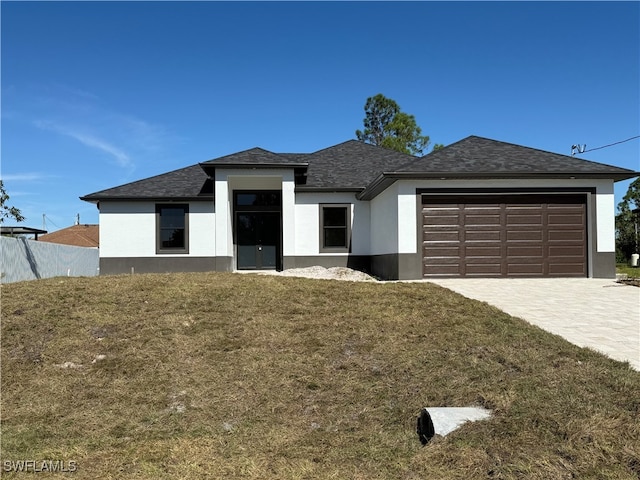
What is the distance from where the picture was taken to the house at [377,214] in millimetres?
12633

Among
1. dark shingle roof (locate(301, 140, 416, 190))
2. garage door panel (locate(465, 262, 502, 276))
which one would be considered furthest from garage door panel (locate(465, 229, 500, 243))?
dark shingle roof (locate(301, 140, 416, 190))

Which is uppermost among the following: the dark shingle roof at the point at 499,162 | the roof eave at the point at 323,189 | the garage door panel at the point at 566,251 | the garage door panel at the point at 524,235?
the dark shingle roof at the point at 499,162

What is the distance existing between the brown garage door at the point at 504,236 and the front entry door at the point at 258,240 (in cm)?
734

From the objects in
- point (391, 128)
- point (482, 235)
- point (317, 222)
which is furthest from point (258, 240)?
point (391, 128)

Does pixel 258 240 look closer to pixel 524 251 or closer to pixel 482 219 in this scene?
pixel 482 219

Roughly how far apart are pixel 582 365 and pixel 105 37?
1361 cm

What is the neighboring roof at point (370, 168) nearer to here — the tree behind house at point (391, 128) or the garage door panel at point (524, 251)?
the garage door panel at point (524, 251)

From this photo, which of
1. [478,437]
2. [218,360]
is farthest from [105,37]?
[478,437]

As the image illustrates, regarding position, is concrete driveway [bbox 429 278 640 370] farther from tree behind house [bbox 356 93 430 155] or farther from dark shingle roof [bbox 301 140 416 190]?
tree behind house [bbox 356 93 430 155]

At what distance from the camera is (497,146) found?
15.0m

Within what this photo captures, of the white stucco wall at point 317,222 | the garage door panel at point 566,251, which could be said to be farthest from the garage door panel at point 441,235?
the white stucco wall at point 317,222

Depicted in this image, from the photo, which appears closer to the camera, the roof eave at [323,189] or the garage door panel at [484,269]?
the garage door panel at [484,269]

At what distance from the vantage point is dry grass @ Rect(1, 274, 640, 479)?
310cm

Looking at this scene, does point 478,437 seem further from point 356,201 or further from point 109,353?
point 356,201
